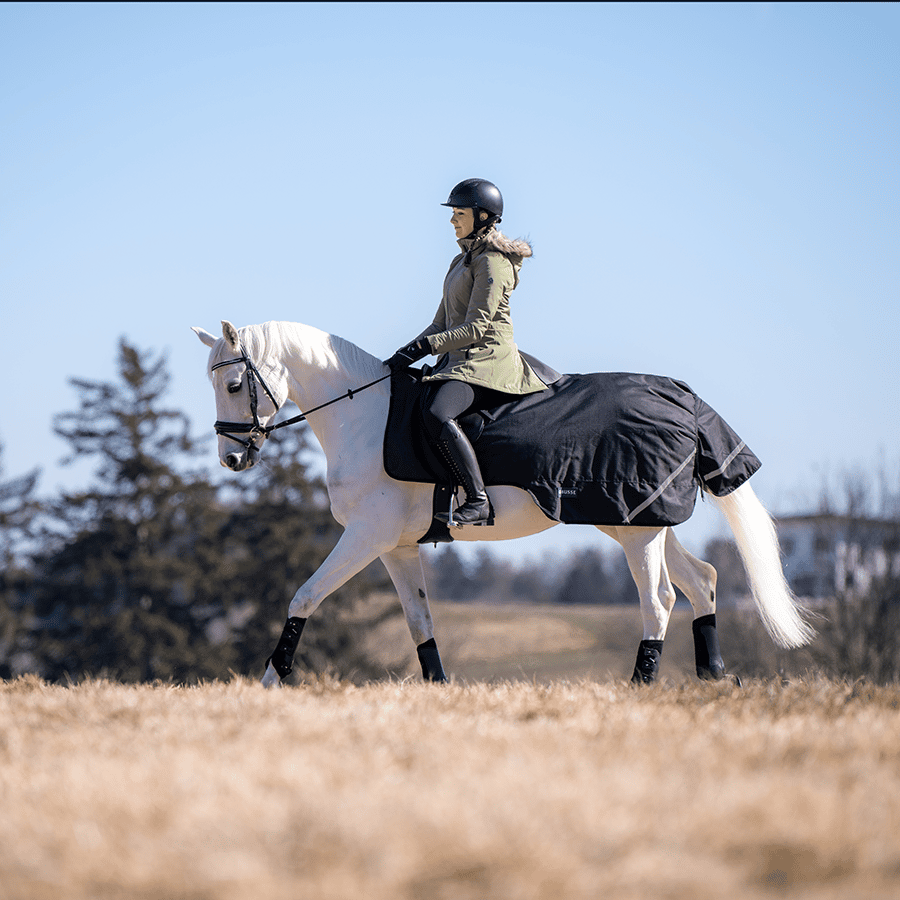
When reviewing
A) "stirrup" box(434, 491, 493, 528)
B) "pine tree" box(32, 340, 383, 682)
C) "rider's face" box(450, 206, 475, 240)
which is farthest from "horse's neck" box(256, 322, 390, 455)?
"pine tree" box(32, 340, 383, 682)

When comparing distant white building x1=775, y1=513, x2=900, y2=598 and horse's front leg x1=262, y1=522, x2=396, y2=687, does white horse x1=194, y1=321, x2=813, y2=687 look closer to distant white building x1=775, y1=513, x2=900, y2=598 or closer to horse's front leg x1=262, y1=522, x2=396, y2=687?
horse's front leg x1=262, y1=522, x2=396, y2=687

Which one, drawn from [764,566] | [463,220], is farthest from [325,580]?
[764,566]

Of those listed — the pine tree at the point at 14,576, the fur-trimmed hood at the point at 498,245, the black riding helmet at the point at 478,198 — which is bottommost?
the pine tree at the point at 14,576

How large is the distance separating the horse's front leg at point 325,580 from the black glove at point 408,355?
4.12ft

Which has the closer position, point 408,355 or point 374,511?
point 374,511

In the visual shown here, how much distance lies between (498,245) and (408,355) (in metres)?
1.00

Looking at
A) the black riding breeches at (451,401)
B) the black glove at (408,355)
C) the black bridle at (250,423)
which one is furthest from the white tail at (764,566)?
the black bridle at (250,423)

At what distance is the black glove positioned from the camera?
7352 millimetres

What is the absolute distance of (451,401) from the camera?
7082 millimetres

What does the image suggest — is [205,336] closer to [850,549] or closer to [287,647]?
[287,647]

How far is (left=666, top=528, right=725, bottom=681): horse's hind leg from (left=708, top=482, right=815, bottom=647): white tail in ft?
1.02

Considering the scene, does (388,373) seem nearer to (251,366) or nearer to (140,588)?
(251,366)

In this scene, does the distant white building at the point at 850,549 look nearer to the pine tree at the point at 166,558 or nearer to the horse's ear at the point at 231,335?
the pine tree at the point at 166,558

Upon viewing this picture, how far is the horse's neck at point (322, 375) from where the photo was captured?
24.3 ft
